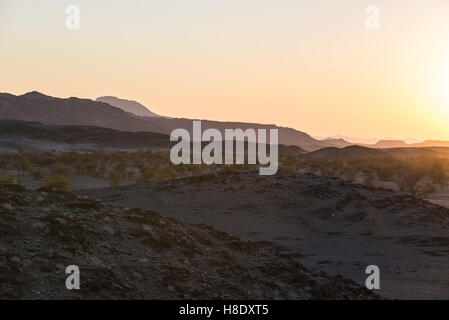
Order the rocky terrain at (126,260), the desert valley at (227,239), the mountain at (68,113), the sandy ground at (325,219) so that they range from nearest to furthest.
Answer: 1. the rocky terrain at (126,260)
2. the desert valley at (227,239)
3. the sandy ground at (325,219)
4. the mountain at (68,113)

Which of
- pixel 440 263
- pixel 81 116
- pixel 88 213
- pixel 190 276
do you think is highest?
pixel 81 116

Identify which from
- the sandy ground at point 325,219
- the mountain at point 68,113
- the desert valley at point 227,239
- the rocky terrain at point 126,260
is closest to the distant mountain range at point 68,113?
the mountain at point 68,113

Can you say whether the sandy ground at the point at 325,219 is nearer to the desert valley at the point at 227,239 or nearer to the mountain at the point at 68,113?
the desert valley at the point at 227,239

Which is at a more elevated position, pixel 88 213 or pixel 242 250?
pixel 88 213

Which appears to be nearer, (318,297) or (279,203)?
(318,297)

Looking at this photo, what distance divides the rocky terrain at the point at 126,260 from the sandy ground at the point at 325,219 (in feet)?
7.60

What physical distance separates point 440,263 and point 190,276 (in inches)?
298

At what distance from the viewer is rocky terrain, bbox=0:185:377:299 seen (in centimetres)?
761

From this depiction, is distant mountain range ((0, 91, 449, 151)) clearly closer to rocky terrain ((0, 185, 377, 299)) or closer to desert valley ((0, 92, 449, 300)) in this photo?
desert valley ((0, 92, 449, 300))

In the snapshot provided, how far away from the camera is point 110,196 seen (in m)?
22.6

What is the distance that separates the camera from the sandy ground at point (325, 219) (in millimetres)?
12859
